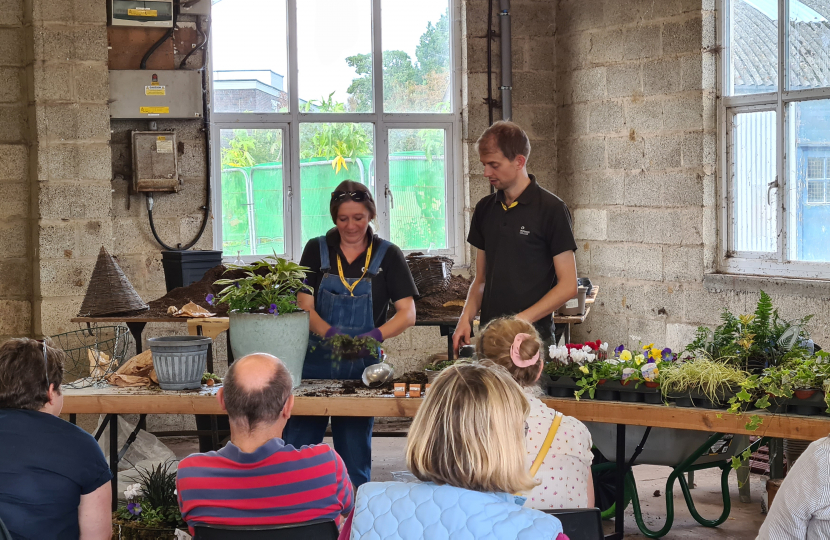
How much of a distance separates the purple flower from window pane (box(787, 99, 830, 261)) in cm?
369

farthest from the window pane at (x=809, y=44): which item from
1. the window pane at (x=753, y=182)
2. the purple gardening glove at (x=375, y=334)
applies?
the purple gardening glove at (x=375, y=334)

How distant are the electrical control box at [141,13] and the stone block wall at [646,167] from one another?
2597 mm

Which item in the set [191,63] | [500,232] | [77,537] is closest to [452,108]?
[191,63]

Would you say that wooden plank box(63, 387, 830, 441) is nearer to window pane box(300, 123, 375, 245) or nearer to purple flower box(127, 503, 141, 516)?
purple flower box(127, 503, 141, 516)

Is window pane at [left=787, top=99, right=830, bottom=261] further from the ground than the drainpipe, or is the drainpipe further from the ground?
the drainpipe

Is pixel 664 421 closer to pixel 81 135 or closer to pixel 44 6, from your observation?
pixel 81 135

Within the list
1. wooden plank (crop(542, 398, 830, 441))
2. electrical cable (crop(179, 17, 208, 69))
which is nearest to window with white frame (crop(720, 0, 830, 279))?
wooden plank (crop(542, 398, 830, 441))

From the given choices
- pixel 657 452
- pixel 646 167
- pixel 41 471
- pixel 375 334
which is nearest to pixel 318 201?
pixel 646 167

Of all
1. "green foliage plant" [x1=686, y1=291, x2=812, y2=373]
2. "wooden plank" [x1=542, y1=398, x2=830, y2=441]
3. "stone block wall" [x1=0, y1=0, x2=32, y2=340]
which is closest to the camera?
"wooden plank" [x1=542, y1=398, x2=830, y2=441]

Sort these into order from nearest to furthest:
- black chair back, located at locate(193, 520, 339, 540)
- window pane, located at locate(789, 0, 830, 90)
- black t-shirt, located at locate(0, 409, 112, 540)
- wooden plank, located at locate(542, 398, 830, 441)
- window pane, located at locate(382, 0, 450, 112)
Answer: black chair back, located at locate(193, 520, 339, 540) < black t-shirt, located at locate(0, 409, 112, 540) < wooden plank, located at locate(542, 398, 830, 441) < window pane, located at locate(789, 0, 830, 90) < window pane, located at locate(382, 0, 450, 112)

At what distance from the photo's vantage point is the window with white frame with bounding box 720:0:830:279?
4691mm

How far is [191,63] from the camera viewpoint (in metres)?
5.54

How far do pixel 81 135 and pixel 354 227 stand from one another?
2607 millimetres

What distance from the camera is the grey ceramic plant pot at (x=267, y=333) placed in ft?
9.81
